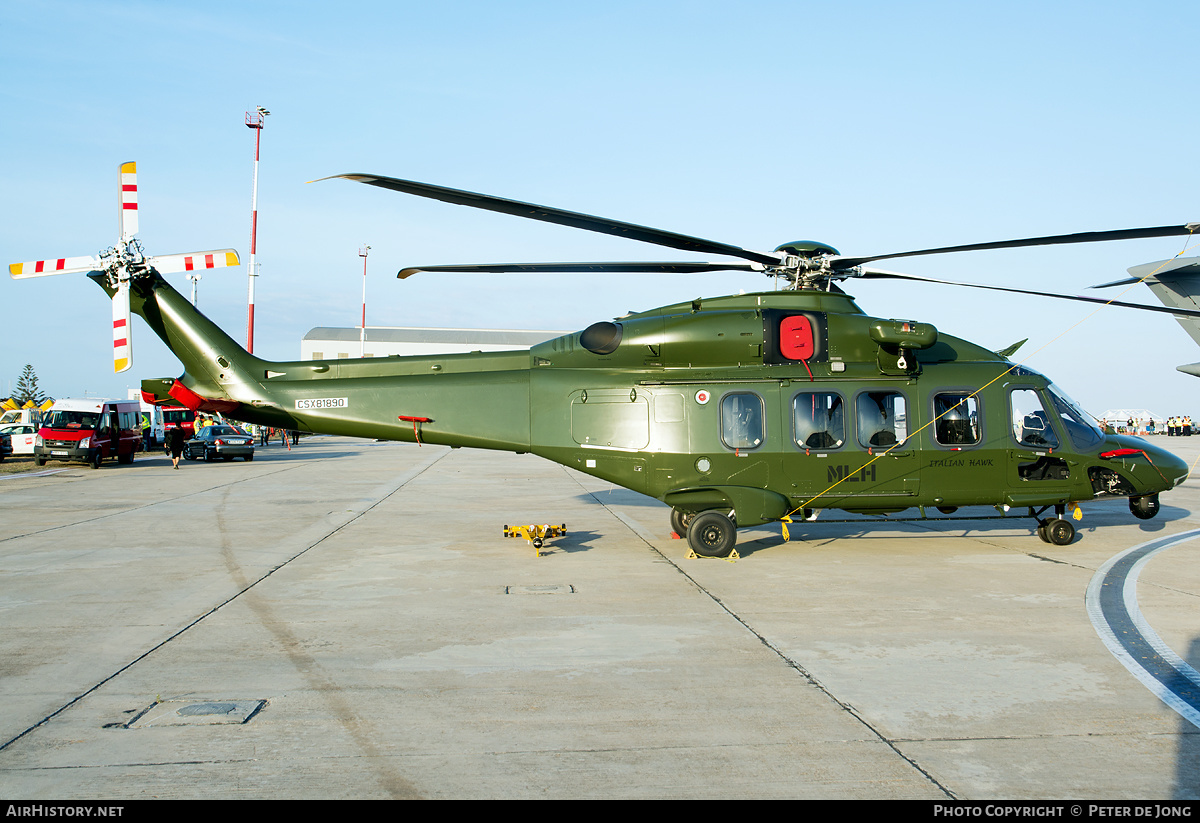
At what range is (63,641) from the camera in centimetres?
687

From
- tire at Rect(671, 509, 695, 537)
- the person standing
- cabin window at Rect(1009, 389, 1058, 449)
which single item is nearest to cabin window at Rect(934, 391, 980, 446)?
cabin window at Rect(1009, 389, 1058, 449)

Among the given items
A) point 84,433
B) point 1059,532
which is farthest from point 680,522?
point 84,433

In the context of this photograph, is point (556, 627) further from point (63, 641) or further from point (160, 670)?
point (63, 641)

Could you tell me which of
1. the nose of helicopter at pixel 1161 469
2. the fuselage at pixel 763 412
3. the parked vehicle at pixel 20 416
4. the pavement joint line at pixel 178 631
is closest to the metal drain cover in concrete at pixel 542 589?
the fuselage at pixel 763 412

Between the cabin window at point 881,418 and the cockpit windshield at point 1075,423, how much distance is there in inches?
95.1

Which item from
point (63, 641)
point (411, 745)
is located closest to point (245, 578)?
point (63, 641)

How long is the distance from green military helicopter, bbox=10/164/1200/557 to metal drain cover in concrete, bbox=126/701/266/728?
6.58 meters

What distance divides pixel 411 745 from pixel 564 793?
1.11m

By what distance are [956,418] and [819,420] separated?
1997mm

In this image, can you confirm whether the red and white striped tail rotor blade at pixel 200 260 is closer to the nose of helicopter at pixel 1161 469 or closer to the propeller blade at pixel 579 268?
the propeller blade at pixel 579 268

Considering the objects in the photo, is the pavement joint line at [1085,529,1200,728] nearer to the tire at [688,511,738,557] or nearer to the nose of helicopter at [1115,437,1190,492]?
the nose of helicopter at [1115,437,1190,492]

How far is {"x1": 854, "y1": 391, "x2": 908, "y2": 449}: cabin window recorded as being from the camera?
11258mm

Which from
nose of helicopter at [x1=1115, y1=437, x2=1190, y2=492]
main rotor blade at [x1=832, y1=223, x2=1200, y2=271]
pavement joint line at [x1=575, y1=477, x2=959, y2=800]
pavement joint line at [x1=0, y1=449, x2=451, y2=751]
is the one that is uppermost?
main rotor blade at [x1=832, y1=223, x2=1200, y2=271]

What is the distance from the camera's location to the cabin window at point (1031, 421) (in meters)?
11.6
